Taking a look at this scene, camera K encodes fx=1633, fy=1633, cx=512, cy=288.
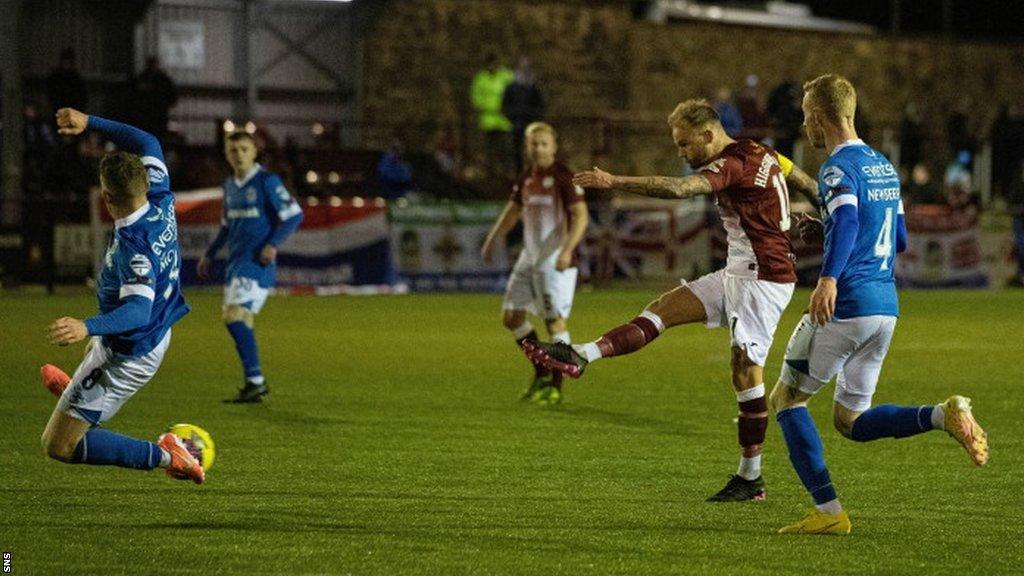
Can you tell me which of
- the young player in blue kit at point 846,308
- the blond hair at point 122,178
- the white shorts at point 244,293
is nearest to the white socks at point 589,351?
the young player in blue kit at point 846,308

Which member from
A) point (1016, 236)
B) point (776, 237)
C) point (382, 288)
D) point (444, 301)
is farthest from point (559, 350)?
point (1016, 236)

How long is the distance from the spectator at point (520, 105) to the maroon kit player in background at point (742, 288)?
62.2ft

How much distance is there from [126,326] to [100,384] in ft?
1.63

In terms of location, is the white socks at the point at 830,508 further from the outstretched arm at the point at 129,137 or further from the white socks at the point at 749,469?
the outstretched arm at the point at 129,137

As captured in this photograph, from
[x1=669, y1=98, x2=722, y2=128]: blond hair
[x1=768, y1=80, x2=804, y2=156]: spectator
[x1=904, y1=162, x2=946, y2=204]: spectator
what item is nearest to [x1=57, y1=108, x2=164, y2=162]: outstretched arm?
[x1=669, y1=98, x2=722, y2=128]: blond hair

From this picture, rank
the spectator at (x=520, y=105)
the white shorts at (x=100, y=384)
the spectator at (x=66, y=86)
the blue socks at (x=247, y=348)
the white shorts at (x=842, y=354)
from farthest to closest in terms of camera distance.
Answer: the spectator at (x=520, y=105)
the spectator at (x=66, y=86)
the blue socks at (x=247, y=348)
the white shorts at (x=100, y=384)
the white shorts at (x=842, y=354)

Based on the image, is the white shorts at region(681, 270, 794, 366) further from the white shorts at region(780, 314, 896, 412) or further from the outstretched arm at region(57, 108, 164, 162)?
the outstretched arm at region(57, 108, 164, 162)

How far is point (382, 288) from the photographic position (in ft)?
85.6

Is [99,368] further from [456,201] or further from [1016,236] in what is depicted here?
[1016,236]

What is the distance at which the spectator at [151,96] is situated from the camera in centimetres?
2659

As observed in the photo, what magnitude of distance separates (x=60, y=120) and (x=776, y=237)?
3765mm

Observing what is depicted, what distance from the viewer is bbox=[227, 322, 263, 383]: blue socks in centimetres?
1277

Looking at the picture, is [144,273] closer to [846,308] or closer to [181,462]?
[181,462]

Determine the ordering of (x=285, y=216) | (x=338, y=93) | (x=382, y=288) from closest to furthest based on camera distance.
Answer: (x=285, y=216) < (x=382, y=288) < (x=338, y=93)
